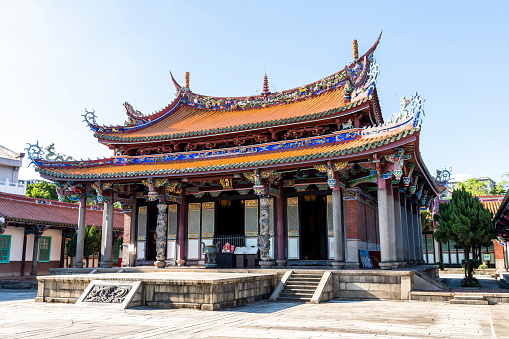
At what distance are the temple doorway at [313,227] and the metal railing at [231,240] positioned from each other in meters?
2.85

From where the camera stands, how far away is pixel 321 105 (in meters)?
20.9

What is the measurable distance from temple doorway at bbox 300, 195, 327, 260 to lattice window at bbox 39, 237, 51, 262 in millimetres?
19107

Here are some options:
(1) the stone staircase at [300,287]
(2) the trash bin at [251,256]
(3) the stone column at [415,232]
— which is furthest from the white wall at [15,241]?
(3) the stone column at [415,232]

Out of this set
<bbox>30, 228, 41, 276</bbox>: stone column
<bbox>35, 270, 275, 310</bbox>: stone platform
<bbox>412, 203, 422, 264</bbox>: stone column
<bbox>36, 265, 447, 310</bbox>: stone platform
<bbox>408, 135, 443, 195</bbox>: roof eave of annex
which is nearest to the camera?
<bbox>35, 270, 275, 310</bbox>: stone platform

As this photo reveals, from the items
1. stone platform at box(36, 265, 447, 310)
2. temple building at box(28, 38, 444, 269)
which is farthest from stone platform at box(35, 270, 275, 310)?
temple building at box(28, 38, 444, 269)

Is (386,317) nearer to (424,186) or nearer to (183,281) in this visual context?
(183,281)

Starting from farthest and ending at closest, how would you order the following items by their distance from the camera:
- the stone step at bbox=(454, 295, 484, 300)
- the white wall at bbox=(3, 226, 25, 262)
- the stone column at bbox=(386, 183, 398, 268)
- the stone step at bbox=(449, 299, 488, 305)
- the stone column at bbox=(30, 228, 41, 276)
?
1. the stone column at bbox=(30, 228, 41, 276)
2. the white wall at bbox=(3, 226, 25, 262)
3. the stone column at bbox=(386, 183, 398, 268)
4. the stone step at bbox=(454, 295, 484, 300)
5. the stone step at bbox=(449, 299, 488, 305)

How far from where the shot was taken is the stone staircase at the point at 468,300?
12.8 meters

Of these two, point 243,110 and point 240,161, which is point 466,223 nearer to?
point 240,161

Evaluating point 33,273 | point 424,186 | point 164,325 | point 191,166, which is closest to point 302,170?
point 191,166

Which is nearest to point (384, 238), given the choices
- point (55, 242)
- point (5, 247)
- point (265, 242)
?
point (265, 242)

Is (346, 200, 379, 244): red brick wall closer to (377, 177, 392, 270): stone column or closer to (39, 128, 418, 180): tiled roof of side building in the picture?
(377, 177, 392, 270): stone column

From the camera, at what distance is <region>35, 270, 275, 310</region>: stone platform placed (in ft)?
39.1

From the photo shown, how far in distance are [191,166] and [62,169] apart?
6.88m
